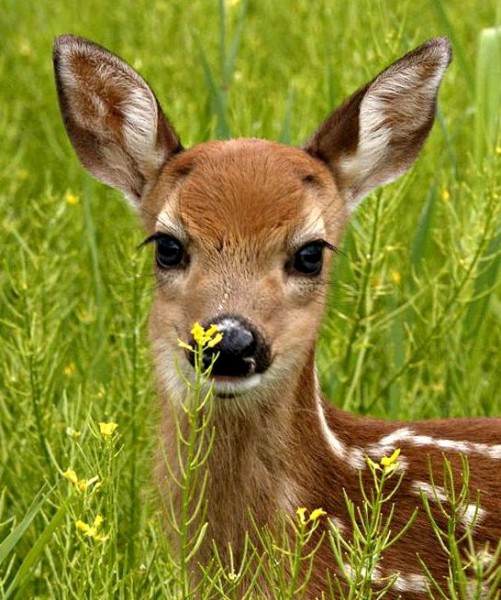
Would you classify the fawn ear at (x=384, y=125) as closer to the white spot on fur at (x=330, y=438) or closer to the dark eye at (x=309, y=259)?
the dark eye at (x=309, y=259)

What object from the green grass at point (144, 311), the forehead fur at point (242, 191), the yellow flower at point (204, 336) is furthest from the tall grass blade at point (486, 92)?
the yellow flower at point (204, 336)

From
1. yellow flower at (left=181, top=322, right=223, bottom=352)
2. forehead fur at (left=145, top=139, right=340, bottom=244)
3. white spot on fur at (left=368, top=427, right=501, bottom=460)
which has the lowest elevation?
white spot on fur at (left=368, top=427, right=501, bottom=460)

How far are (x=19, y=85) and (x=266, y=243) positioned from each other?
126 inches

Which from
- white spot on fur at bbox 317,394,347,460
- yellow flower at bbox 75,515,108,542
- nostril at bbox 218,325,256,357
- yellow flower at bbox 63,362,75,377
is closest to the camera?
yellow flower at bbox 75,515,108,542

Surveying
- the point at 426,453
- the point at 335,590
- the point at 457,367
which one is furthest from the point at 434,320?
the point at 335,590

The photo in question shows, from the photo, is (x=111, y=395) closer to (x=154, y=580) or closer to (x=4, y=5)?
(x=154, y=580)

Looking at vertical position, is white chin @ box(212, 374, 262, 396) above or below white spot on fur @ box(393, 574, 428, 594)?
above

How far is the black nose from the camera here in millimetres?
3467

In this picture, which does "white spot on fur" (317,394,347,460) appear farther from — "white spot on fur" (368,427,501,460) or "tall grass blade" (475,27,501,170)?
"tall grass blade" (475,27,501,170)

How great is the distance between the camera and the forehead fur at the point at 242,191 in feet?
12.3

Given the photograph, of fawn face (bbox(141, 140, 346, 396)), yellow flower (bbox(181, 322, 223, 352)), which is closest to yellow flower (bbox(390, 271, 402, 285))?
fawn face (bbox(141, 140, 346, 396))

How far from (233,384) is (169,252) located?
1.53 ft

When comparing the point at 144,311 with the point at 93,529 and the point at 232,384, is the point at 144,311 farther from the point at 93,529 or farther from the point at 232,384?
the point at 93,529

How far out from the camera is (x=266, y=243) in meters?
3.73
